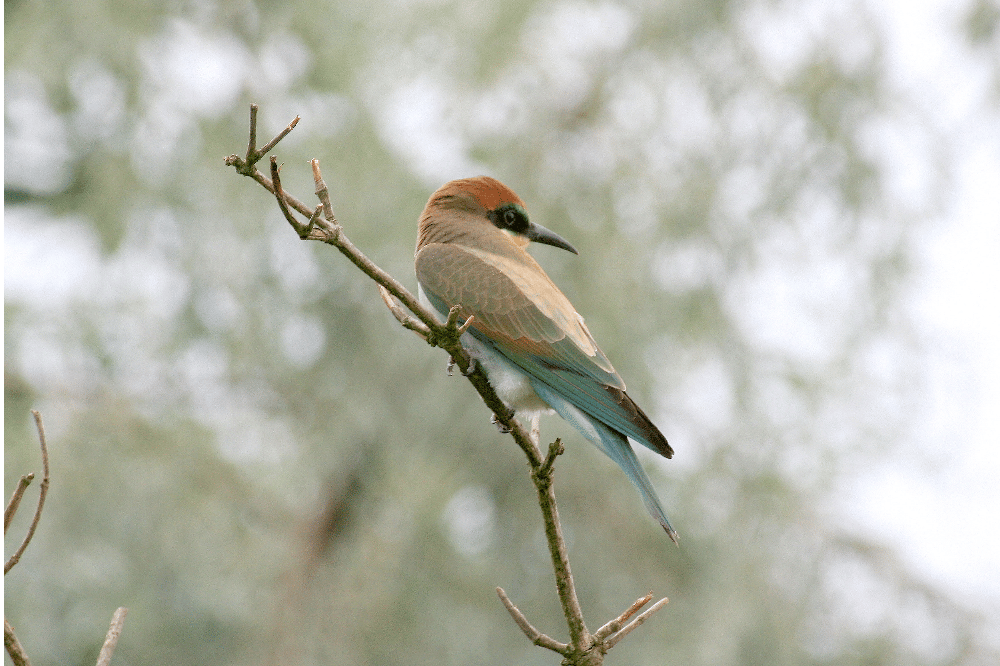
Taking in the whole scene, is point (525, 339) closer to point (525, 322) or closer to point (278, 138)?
point (525, 322)

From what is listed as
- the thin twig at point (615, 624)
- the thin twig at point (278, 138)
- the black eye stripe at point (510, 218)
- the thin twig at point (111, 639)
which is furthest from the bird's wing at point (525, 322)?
the thin twig at point (111, 639)

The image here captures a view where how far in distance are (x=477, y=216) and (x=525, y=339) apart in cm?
55

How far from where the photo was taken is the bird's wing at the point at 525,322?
6.83 feet

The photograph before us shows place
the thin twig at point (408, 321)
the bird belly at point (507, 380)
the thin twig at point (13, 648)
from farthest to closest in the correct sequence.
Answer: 1. the bird belly at point (507, 380)
2. the thin twig at point (408, 321)
3. the thin twig at point (13, 648)

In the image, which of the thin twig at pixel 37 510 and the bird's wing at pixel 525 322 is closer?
the thin twig at pixel 37 510

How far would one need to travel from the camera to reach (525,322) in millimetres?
2176

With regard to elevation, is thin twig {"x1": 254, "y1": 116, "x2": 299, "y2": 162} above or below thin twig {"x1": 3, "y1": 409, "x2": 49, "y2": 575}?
above

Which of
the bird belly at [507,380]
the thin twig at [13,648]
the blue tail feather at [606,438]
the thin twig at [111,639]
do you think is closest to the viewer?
the thin twig at [13,648]

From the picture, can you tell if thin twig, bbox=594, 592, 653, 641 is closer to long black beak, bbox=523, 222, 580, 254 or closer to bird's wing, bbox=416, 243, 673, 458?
bird's wing, bbox=416, 243, 673, 458

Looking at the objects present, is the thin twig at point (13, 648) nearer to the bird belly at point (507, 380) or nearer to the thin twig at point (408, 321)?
the thin twig at point (408, 321)

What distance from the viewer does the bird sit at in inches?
78.7

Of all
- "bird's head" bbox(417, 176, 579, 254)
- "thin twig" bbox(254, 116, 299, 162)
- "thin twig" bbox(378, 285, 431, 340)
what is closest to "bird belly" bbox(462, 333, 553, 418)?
"bird's head" bbox(417, 176, 579, 254)

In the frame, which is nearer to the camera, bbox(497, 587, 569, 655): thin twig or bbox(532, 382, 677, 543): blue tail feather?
bbox(497, 587, 569, 655): thin twig

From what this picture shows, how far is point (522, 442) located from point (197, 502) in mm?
3835
